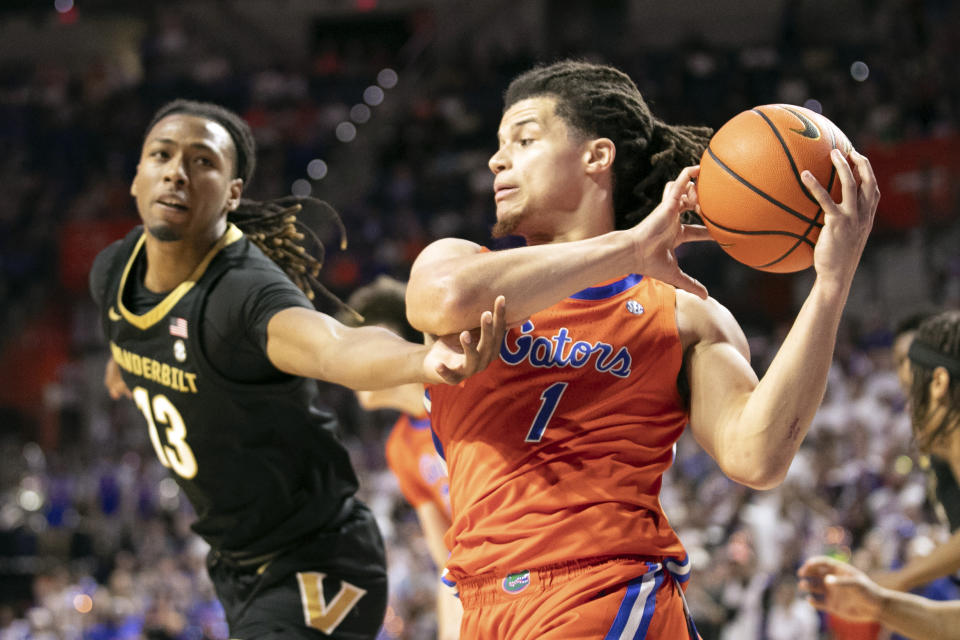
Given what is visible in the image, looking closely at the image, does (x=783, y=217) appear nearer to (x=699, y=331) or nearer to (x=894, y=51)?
(x=699, y=331)

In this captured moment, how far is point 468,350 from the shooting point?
2.29 meters

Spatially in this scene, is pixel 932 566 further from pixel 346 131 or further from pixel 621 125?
pixel 346 131

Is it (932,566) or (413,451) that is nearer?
(932,566)

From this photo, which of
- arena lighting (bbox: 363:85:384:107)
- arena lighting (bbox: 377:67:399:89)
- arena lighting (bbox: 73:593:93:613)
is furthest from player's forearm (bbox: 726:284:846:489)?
arena lighting (bbox: 377:67:399:89)

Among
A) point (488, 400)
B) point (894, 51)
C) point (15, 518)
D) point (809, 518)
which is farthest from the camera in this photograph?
point (894, 51)

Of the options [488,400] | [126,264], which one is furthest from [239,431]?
[488,400]

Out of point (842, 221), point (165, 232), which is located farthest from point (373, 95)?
point (842, 221)

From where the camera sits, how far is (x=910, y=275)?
12.3m

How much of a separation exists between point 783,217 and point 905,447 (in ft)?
23.9

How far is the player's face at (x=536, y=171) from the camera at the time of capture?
2771 millimetres

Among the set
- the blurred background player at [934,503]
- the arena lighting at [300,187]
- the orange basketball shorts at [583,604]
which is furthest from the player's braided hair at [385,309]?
the arena lighting at [300,187]

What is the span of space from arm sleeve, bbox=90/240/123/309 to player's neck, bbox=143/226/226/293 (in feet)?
1.19

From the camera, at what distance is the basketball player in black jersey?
3.42 m

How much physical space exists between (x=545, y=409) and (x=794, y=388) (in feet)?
1.93
